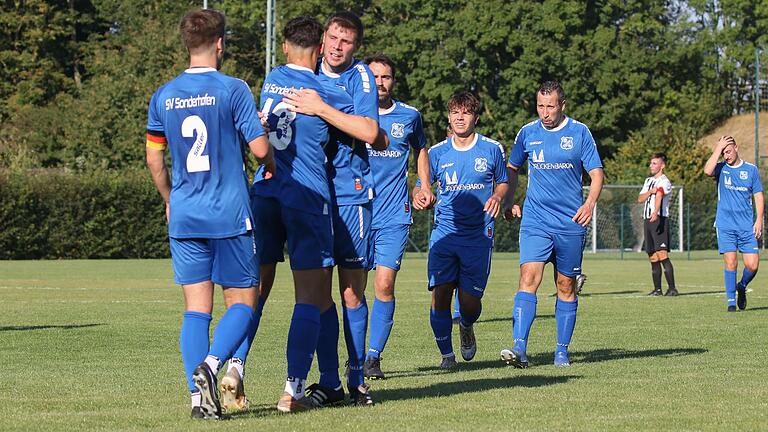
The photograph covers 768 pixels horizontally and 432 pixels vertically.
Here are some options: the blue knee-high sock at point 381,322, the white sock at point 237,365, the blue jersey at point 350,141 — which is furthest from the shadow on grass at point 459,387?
the blue jersey at point 350,141

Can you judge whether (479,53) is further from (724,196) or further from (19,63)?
(724,196)

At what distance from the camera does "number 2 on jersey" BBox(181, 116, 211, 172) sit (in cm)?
696

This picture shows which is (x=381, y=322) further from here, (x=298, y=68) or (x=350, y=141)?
(x=298, y=68)

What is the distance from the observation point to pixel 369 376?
973 cm

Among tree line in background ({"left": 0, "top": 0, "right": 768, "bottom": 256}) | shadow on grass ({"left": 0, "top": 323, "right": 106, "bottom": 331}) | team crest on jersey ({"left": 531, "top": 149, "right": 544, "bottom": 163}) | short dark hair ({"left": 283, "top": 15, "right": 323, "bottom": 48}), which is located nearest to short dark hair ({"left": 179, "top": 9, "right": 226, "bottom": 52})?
short dark hair ({"left": 283, "top": 15, "right": 323, "bottom": 48})

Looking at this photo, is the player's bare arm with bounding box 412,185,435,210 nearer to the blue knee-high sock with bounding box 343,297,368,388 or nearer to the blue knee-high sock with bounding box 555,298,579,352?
the blue knee-high sock with bounding box 555,298,579,352

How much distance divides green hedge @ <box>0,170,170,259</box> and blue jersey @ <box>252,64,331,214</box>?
32.3m

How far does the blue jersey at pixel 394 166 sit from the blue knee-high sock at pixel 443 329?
0.95 m

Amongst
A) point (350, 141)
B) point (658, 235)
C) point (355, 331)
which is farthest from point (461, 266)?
point (658, 235)

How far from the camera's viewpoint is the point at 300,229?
7.39m

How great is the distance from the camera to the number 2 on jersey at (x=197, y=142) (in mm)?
6961

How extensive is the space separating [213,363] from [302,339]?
0.69m

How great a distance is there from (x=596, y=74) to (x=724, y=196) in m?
43.0

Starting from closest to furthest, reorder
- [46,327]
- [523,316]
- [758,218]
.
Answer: [523,316] → [46,327] → [758,218]
